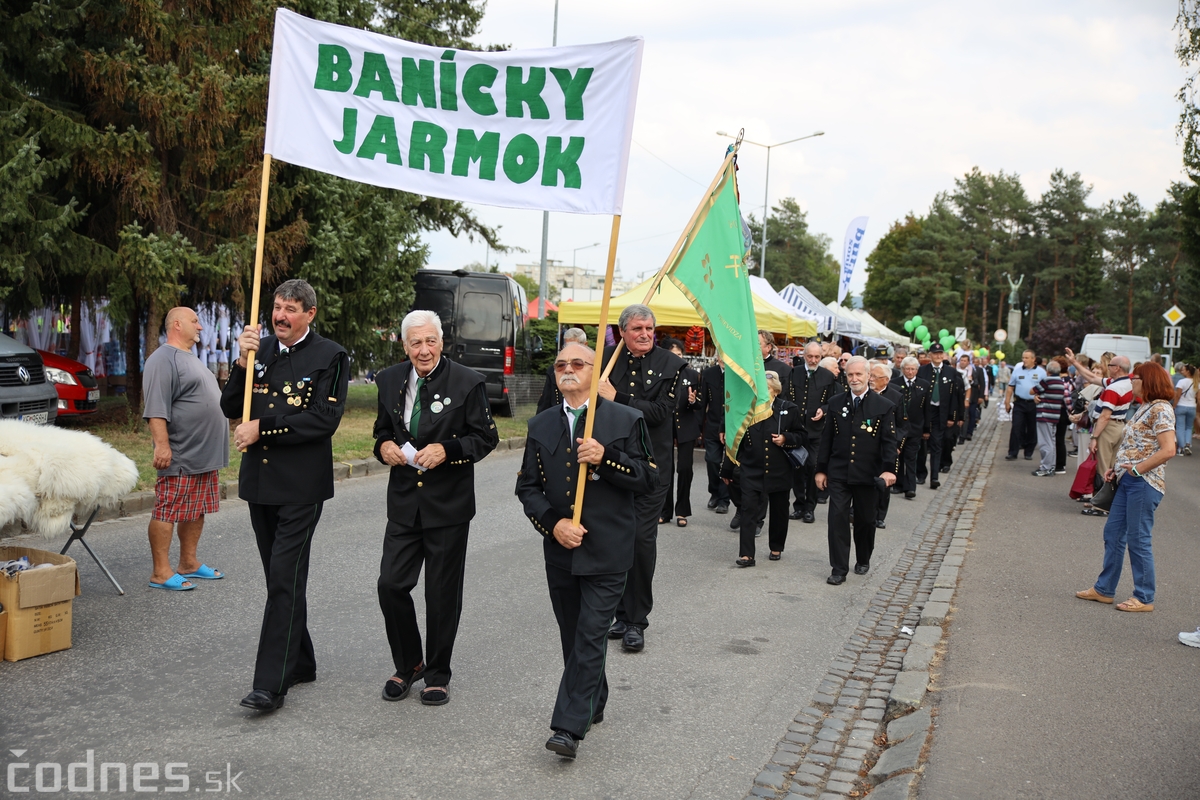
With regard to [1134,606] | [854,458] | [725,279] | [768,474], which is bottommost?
[1134,606]

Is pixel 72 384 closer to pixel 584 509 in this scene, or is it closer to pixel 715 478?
pixel 715 478

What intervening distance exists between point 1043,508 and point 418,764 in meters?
11.2

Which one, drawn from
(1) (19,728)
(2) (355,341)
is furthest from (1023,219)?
(1) (19,728)

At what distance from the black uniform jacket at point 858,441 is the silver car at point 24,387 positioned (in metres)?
8.50

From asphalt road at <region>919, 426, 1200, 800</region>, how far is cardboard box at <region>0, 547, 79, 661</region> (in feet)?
15.2

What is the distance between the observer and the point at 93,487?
615cm

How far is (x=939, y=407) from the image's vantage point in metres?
16.0

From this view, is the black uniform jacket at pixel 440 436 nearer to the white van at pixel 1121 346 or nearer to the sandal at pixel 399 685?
the sandal at pixel 399 685

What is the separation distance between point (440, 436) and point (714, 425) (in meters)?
6.78

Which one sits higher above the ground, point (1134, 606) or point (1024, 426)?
point (1024, 426)

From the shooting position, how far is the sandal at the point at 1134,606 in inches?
299

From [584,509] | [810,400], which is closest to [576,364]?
[584,509]

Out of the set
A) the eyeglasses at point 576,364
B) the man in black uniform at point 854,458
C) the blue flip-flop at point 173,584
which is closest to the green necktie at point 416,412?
the eyeglasses at point 576,364

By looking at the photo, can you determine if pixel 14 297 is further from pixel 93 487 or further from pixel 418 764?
pixel 418 764
